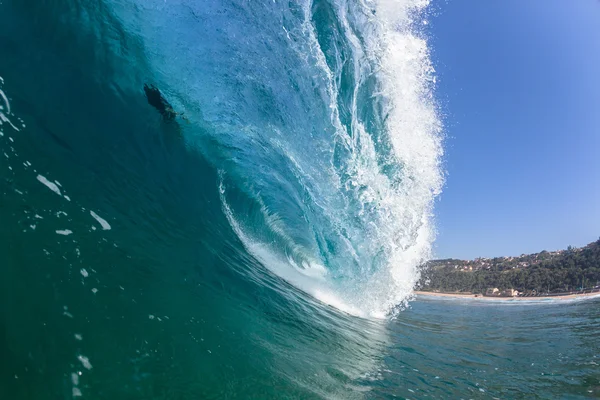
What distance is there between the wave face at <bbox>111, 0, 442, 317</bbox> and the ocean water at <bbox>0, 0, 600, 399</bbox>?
55mm

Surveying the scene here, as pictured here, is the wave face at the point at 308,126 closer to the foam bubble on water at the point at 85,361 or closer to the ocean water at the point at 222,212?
the ocean water at the point at 222,212

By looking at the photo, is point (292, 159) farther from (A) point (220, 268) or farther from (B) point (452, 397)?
(B) point (452, 397)

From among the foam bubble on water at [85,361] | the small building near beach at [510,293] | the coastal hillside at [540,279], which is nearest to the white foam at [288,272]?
the foam bubble on water at [85,361]

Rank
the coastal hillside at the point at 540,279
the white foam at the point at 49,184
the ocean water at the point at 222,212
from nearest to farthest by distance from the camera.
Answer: the ocean water at the point at 222,212, the white foam at the point at 49,184, the coastal hillside at the point at 540,279

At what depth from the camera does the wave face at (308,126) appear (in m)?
8.55

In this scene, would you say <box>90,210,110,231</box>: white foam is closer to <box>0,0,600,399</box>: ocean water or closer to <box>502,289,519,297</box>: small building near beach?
<box>0,0,600,399</box>: ocean water

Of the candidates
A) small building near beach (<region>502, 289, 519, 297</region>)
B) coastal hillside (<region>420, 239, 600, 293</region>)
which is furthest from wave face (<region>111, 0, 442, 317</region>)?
coastal hillside (<region>420, 239, 600, 293</region>)

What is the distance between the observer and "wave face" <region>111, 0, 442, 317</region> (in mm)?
8555

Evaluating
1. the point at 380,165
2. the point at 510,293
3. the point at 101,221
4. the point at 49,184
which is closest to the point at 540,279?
the point at 510,293

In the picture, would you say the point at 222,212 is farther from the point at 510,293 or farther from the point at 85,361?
the point at 510,293

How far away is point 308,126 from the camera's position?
929 centimetres

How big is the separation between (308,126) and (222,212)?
3.66 meters

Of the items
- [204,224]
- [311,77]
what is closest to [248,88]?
[311,77]

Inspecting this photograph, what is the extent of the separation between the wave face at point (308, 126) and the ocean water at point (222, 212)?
0.06 metres
